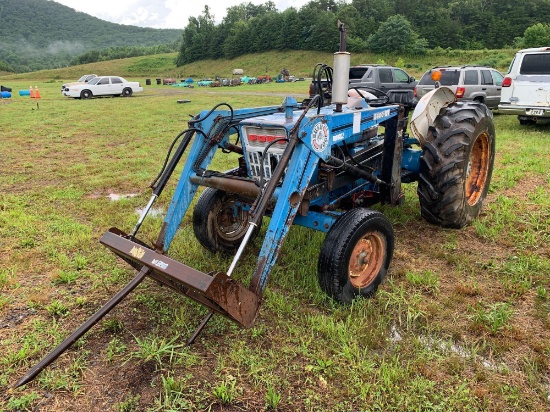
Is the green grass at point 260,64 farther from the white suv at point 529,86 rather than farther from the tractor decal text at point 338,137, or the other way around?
the tractor decal text at point 338,137

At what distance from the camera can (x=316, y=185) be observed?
3.41 metres

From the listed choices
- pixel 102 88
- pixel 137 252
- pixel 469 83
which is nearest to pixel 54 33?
pixel 102 88

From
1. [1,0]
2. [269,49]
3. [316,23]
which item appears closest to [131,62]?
[269,49]

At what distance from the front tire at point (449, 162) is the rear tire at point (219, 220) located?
1.80 metres

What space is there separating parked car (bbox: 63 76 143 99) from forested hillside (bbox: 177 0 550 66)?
125ft

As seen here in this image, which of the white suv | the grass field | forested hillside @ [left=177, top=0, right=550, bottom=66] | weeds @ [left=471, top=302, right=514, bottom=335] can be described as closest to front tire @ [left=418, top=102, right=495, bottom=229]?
the grass field

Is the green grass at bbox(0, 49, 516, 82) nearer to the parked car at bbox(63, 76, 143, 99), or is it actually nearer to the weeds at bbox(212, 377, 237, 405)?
the parked car at bbox(63, 76, 143, 99)

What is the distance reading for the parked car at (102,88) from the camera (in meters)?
25.2

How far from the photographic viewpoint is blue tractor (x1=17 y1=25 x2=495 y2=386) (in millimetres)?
2738

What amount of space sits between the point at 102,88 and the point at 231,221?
2591 centimetres

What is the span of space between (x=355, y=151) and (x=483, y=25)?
7418 cm

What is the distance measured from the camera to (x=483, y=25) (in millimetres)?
65125

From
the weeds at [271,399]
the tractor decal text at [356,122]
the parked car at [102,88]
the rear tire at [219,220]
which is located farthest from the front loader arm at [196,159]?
the parked car at [102,88]

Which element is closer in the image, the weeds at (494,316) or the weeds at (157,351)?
the weeds at (157,351)
